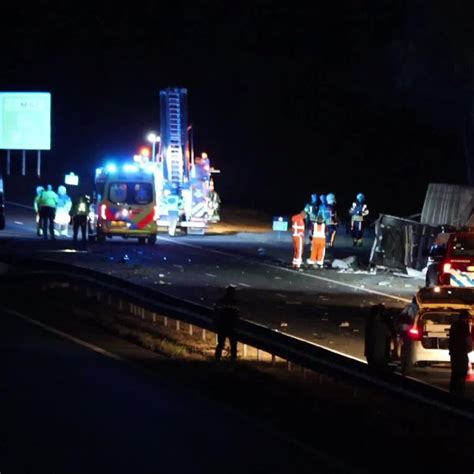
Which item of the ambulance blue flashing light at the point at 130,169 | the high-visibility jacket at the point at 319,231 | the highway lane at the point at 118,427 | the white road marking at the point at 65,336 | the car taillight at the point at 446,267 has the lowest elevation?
the white road marking at the point at 65,336

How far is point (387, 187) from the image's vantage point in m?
75.5

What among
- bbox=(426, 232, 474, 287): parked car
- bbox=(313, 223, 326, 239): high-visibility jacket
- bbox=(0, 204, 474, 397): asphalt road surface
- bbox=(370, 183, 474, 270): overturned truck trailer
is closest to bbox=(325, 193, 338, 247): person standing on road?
bbox=(0, 204, 474, 397): asphalt road surface

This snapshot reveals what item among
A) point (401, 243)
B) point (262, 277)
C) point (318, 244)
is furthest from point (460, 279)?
point (318, 244)

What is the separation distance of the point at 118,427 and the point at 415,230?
68.5 feet

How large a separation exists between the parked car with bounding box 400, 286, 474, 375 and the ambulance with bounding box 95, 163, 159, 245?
69.7 feet

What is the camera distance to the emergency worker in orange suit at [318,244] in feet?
107

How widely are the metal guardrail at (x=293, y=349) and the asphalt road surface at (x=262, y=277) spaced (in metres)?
1.91

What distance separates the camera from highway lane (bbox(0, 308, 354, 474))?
1089 centimetres

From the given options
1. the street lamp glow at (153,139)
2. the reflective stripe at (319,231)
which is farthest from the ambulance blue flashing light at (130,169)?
the reflective stripe at (319,231)

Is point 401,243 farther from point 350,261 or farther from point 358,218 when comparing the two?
point 358,218

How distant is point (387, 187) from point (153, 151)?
32.5 metres

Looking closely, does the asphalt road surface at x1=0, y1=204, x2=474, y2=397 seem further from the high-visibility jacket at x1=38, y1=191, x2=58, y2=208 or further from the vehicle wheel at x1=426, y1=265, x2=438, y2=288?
the high-visibility jacket at x1=38, y1=191, x2=58, y2=208

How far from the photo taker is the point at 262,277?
30.6 m

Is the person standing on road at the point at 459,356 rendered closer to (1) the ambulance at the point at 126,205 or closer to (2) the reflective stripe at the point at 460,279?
(2) the reflective stripe at the point at 460,279
